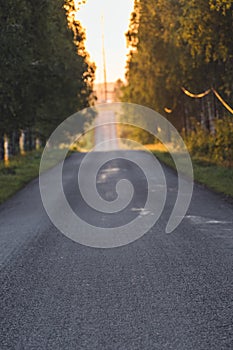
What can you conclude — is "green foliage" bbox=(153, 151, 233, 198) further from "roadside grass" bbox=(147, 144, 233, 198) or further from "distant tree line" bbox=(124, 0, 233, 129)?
"distant tree line" bbox=(124, 0, 233, 129)

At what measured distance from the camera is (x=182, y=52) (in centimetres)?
3194

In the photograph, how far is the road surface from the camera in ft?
16.4

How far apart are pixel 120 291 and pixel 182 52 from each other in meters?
26.7

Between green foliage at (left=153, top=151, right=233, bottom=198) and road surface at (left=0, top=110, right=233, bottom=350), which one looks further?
green foliage at (left=153, top=151, right=233, bottom=198)

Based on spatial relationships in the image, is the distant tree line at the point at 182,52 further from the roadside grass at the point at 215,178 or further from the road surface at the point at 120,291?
the road surface at the point at 120,291

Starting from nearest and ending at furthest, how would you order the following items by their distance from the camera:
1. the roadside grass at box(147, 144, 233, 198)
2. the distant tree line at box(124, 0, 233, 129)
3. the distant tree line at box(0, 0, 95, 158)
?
the distant tree line at box(0, 0, 95, 158) < the roadside grass at box(147, 144, 233, 198) < the distant tree line at box(124, 0, 233, 129)

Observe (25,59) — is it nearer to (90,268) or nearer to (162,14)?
(90,268)

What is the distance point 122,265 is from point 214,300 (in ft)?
7.02

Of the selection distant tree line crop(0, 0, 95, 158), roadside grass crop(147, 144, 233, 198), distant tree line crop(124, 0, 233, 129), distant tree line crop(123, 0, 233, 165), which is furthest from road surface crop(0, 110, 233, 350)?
distant tree line crop(123, 0, 233, 165)

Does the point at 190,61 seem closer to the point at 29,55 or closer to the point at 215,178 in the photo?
the point at 215,178

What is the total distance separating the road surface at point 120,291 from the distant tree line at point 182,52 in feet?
31.9

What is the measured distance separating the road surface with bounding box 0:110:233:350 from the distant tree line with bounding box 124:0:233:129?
383 inches

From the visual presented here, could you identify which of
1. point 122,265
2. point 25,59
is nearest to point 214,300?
point 122,265

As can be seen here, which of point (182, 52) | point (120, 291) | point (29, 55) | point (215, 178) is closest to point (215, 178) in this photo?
point (215, 178)
